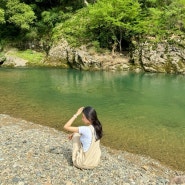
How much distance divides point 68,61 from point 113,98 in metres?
23.4

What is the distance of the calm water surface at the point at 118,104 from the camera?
15505 millimetres

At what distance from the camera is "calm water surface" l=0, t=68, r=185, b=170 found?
15.5 metres

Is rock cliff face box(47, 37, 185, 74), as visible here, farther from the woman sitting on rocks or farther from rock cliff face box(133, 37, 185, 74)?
the woman sitting on rocks

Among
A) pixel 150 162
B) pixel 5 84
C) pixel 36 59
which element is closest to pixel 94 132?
pixel 150 162

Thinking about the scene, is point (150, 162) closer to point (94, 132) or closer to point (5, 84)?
point (94, 132)

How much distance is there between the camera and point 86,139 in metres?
9.12

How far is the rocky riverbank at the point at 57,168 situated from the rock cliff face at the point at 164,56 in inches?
1240

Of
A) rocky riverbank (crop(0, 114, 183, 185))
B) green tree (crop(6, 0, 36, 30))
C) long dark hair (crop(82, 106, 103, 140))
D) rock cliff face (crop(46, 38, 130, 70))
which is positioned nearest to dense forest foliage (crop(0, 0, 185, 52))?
green tree (crop(6, 0, 36, 30))

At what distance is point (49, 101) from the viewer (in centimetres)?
2428

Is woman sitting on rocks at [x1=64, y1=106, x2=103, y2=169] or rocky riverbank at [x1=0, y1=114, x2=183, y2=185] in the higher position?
woman sitting on rocks at [x1=64, y1=106, x2=103, y2=169]

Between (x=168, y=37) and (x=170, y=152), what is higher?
(x=168, y=37)

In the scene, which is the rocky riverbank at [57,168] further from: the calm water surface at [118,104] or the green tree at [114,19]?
the green tree at [114,19]

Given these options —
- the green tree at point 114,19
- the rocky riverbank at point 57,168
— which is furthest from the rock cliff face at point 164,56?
the rocky riverbank at point 57,168

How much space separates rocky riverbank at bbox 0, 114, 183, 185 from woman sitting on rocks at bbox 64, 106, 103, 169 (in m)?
0.32
